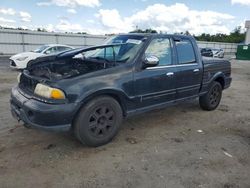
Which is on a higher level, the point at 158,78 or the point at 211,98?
the point at 158,78

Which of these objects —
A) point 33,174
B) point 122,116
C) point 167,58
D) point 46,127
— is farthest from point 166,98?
point 33,174

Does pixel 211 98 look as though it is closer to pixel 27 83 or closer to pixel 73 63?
pixel 73 63

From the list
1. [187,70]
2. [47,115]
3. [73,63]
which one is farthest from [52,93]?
[187,70]

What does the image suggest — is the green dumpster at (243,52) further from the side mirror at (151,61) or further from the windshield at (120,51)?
the side mirror at (151,61)

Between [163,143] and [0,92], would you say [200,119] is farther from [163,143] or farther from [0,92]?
[0,92]

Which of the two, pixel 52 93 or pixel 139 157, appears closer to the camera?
pixel 52 93

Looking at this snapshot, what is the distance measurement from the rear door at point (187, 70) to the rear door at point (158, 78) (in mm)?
200

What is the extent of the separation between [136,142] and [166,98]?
1.07 metres

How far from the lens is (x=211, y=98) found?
20.1 feet

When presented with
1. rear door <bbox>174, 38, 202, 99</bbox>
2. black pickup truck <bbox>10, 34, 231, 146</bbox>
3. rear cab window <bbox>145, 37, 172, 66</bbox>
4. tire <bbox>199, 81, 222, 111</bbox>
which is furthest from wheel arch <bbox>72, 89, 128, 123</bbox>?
tire <bbox>199, 81, 222, 111</bbox>

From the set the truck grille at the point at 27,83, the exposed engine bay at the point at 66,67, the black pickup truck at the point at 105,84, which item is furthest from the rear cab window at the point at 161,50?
the truck grille at the point at 27,83

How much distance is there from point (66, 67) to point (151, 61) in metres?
1.43

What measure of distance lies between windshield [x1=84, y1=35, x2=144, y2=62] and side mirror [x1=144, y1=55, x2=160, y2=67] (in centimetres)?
24

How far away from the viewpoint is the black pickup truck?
3.46 meters
